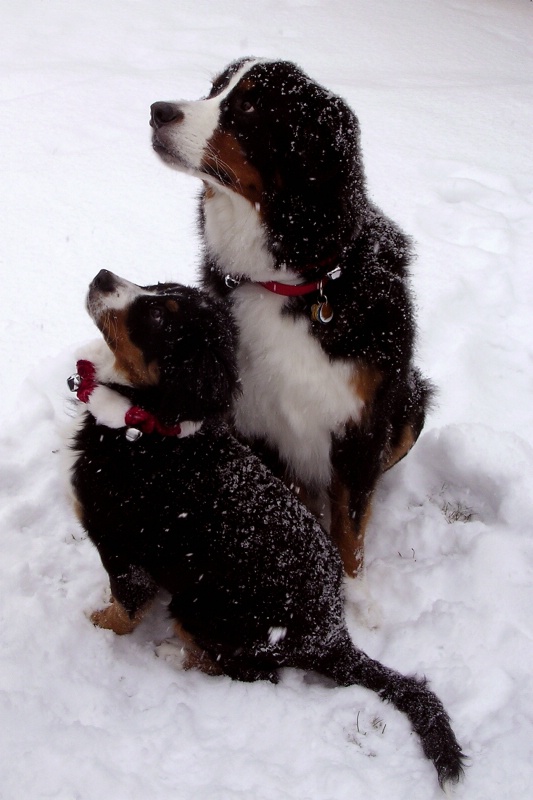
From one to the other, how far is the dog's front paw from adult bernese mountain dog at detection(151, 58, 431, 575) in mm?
807

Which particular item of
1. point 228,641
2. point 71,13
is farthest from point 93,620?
point 71,13

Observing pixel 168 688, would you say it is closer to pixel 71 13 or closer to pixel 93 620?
pixel 93 620

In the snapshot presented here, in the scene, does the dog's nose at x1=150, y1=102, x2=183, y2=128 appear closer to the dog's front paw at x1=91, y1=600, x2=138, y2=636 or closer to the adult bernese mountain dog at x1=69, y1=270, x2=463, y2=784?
the adult bernese mountain dog at x1=69, y1=270, x2=463, y2=784

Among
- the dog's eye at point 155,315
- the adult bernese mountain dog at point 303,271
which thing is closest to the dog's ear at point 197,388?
the dog's eye at point 155,315

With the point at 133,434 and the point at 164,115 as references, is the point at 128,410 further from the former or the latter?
the point at 164,115

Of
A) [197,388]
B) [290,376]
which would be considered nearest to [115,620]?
[197,388]

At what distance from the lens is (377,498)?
3104 millimetres

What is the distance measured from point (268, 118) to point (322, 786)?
1987 mm

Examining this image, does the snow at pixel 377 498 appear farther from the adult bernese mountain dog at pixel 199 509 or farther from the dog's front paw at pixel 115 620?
the adult bernese mountain dog at pixel 199 509

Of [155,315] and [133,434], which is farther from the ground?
[155,315]

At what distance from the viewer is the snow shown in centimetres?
202

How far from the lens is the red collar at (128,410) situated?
216 centimetres

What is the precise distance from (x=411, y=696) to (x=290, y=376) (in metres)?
1.09

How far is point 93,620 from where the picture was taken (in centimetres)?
245
